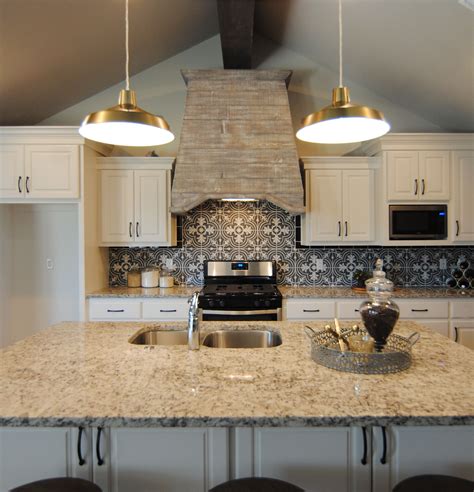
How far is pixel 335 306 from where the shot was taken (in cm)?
299

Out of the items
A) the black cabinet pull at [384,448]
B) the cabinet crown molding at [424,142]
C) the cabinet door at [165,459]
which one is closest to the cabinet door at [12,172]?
the cabinet door at [165,459]

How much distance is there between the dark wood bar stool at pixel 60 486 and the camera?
1.04 meters

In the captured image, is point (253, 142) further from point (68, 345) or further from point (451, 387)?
point (451, 387)

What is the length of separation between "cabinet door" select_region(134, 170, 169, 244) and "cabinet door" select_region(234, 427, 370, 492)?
2410 mm

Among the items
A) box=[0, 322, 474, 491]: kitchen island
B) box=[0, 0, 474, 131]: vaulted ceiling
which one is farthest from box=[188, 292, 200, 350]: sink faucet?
box=[0, 0, 474, 131]: vaulted ceiling

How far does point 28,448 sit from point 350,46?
→ 3639 mm

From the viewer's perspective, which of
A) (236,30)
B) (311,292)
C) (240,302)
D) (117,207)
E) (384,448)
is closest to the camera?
(384,448)

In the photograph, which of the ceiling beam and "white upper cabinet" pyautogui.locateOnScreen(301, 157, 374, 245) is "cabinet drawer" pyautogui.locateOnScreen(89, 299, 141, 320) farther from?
the ceiling beam

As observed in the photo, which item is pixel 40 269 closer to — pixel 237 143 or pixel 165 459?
pixel 237 143

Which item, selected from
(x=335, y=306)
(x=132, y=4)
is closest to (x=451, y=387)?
(x=335, y=306)

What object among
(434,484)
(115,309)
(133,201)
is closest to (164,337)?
(115,309)

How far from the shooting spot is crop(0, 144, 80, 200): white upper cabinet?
115 inches

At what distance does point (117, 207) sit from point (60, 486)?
255 cm

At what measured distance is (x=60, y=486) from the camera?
1060 mm
